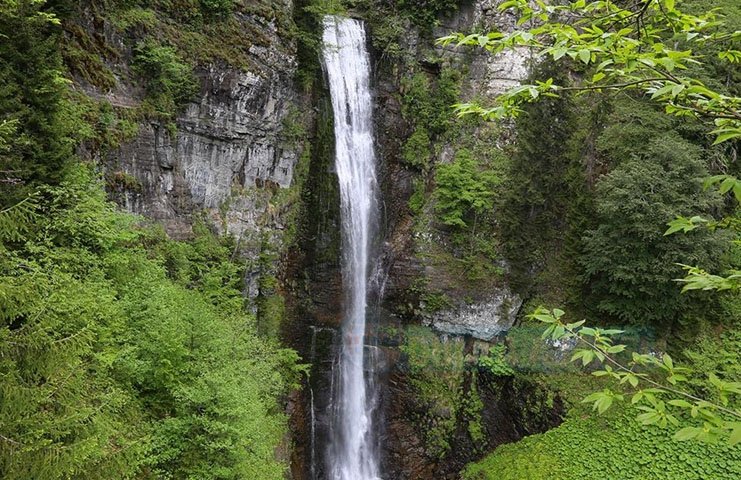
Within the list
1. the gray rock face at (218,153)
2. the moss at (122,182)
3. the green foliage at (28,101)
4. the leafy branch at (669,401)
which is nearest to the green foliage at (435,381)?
the gray rock face at (218,153)

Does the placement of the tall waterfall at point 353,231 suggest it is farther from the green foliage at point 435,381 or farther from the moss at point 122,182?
the moss at point 122,182

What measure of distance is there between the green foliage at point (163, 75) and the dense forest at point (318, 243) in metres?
0.08

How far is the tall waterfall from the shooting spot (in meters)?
16.6

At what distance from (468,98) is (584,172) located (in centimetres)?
629

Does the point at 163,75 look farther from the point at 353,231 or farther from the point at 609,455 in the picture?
the point at 609,455

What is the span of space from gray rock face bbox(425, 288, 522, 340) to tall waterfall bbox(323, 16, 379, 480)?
3401 millimetres

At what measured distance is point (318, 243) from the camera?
693 inches

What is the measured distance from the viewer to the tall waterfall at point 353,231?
1658cm

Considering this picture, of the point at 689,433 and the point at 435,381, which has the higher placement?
the point at 689,433

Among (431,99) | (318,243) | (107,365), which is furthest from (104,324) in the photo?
(431,99)

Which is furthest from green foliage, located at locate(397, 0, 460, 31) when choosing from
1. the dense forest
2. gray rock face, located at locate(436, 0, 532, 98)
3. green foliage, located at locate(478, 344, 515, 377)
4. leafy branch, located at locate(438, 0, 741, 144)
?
leafy branch, located at locate(438, 0, 741, 144)

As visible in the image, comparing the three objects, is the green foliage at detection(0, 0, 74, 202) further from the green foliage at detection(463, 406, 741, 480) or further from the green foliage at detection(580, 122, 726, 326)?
the green foliage at detection(463, 406, 741, 480)

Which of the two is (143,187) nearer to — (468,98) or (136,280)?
(136,280)

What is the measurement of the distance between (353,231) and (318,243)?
59.5 inches
